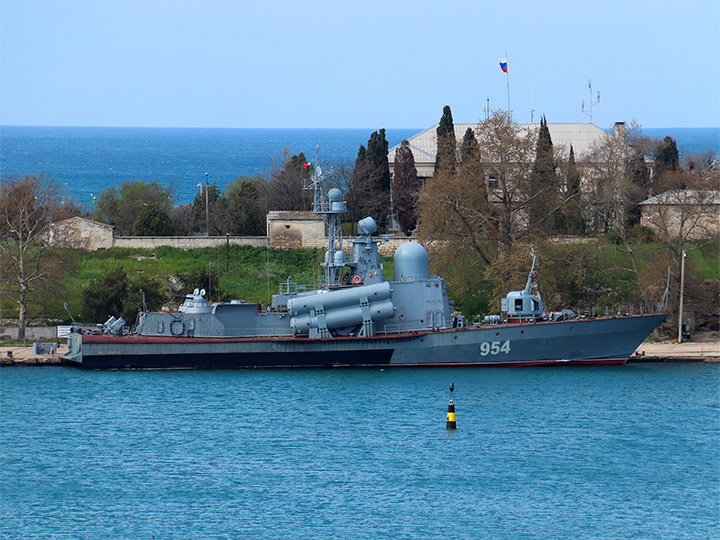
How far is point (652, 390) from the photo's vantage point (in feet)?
151

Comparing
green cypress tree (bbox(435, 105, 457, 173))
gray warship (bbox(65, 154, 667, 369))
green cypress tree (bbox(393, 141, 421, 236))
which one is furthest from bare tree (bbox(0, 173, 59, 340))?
green cypress tree (bbox(393, 141, 421, 236))

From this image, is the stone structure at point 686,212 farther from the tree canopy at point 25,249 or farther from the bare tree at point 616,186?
the tree canopy at point 25,249

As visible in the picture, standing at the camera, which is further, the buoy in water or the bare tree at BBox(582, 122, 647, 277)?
the bare tree at BBox(582, 122, 647, 277)

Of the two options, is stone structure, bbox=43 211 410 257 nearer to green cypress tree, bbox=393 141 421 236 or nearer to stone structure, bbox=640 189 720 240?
green cypress tree, bbox=393 141 421 236

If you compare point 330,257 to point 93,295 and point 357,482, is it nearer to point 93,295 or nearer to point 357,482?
point 93,295

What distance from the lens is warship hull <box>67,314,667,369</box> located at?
51.0m

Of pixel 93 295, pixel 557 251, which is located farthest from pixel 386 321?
pixel 93 295

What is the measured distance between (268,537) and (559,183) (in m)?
37.8

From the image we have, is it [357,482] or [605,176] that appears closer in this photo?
[357,482]

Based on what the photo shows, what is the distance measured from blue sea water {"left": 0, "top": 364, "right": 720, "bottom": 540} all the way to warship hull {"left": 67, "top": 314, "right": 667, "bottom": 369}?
1.17 m

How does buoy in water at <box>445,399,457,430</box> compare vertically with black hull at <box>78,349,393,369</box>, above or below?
below

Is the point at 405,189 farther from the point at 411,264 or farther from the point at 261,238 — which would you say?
the point at 411,264

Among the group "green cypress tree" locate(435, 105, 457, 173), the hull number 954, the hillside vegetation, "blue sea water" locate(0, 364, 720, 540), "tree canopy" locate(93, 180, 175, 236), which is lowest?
"blue sea water" locate(0, 364, 720, 540)

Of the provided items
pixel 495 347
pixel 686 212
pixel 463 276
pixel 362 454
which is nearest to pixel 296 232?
pixel 463 276
